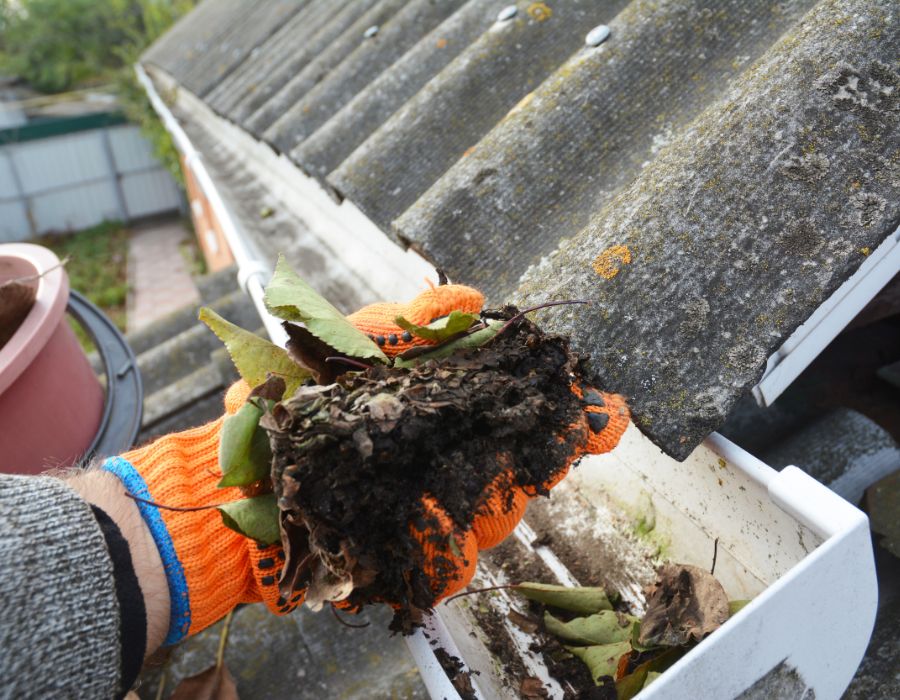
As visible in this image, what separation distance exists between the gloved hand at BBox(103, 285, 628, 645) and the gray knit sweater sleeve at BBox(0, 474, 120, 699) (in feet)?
0.40

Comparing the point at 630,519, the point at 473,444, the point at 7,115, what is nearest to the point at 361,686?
the point at 630,519

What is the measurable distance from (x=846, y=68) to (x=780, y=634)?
3.13ft

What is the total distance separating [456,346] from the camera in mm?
1129

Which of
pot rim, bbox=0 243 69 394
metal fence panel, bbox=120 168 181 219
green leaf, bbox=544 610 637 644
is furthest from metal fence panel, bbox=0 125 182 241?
green leaf, bbox=544 610 637 644

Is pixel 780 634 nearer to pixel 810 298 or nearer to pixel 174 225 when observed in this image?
pixel 810 298

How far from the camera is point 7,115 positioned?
15883mm

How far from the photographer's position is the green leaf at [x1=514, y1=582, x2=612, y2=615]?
134cm

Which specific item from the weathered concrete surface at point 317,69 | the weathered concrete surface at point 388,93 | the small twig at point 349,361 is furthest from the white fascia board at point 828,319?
the weathered concrete surface at point 317,69

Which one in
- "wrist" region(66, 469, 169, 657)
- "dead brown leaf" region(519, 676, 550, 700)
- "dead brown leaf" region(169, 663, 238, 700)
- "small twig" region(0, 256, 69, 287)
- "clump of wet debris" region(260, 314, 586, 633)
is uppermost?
"clump of wet debris" region(260, 314, 586, 633)

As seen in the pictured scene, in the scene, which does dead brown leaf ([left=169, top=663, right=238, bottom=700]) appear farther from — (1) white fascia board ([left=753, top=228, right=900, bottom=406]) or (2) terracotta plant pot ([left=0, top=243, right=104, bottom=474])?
(1) white fascia board ([left=753, top=228, right=900, bottom=406])

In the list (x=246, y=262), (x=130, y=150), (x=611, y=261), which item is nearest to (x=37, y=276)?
(x=246, y=262)

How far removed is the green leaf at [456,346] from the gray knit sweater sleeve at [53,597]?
1.64 ft

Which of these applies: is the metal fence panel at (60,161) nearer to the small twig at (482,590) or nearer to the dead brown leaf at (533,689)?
the small twig at (482,590)

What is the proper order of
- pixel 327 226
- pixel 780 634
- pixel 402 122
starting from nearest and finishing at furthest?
pixel 780 634, pixel 402 122, pixel 327 226
